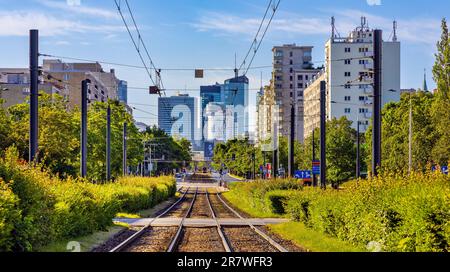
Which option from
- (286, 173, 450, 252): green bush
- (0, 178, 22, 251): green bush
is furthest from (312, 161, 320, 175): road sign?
(0, 178, 22, 251): green bush

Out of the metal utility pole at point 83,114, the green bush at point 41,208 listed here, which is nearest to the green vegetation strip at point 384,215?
the green bush at point 41,208

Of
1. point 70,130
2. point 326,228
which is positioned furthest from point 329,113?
point 326,228

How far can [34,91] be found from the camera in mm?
27219

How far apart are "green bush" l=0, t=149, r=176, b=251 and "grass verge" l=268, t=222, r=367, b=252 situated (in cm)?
739

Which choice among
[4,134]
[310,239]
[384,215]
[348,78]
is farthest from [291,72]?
[384,215]

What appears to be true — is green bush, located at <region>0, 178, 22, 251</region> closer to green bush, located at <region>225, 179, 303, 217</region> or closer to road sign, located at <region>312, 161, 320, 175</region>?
green bush, located at <region>225, 179, 303, 217</region>

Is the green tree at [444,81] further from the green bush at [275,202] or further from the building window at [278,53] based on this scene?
the building window at [278,53]

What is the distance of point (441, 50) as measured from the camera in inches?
2135

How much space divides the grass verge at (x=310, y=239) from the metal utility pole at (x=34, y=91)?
1034 centimetres

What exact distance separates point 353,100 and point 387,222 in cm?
12080

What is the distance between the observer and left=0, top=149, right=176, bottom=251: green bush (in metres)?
14.4

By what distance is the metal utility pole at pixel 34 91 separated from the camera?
2677 cm

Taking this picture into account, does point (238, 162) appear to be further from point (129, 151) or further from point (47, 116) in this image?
point (47, 116)
